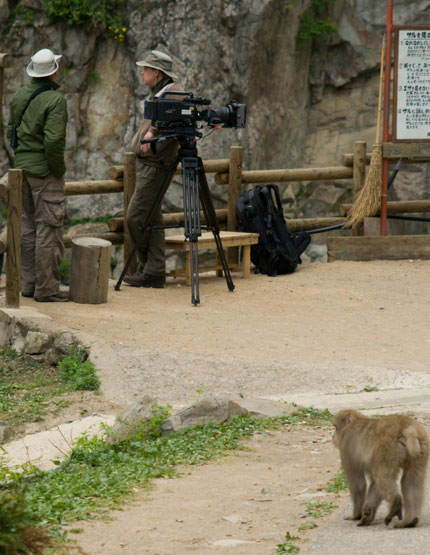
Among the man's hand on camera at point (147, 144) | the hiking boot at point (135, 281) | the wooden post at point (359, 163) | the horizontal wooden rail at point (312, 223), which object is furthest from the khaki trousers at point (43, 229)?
the wooden post at point (359, 163)

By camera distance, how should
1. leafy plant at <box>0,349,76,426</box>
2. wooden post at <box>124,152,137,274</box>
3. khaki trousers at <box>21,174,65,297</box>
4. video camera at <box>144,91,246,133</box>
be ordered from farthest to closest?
wooden post at <box>124,152,137,274</box> → video camera at <box>144,91,246,133</box> → khaki trousers at <box>21,174,65,297</box> → leafy plant at <box>0,349,76,426</box>

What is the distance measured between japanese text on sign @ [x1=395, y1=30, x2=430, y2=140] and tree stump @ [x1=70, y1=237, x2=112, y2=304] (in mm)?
4757

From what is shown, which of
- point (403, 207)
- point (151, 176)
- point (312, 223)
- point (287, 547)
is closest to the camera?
point (287, 547)

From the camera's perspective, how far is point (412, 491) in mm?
3646

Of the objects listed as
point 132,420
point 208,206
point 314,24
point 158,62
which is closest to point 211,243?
point 208,206

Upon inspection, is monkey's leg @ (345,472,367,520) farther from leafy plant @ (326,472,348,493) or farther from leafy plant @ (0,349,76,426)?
leafy plant @ (0,349,76,426)

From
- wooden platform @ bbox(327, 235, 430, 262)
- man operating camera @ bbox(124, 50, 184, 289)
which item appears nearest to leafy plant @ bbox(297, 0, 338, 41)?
wooden platform @ bbox(327, 235, 430, 262)

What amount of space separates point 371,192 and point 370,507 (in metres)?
8.94

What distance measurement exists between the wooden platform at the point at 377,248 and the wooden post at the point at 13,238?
4.90 metres

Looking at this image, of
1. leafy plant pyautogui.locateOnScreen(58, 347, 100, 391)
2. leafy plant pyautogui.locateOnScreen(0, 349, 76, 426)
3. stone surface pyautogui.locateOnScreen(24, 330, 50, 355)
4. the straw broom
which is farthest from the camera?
the straw broom

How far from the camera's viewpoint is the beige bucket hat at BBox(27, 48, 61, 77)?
898 cm

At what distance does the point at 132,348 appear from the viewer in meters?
7.65

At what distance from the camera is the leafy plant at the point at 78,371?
271 inches

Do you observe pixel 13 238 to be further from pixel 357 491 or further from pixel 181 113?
pixel 357 491
